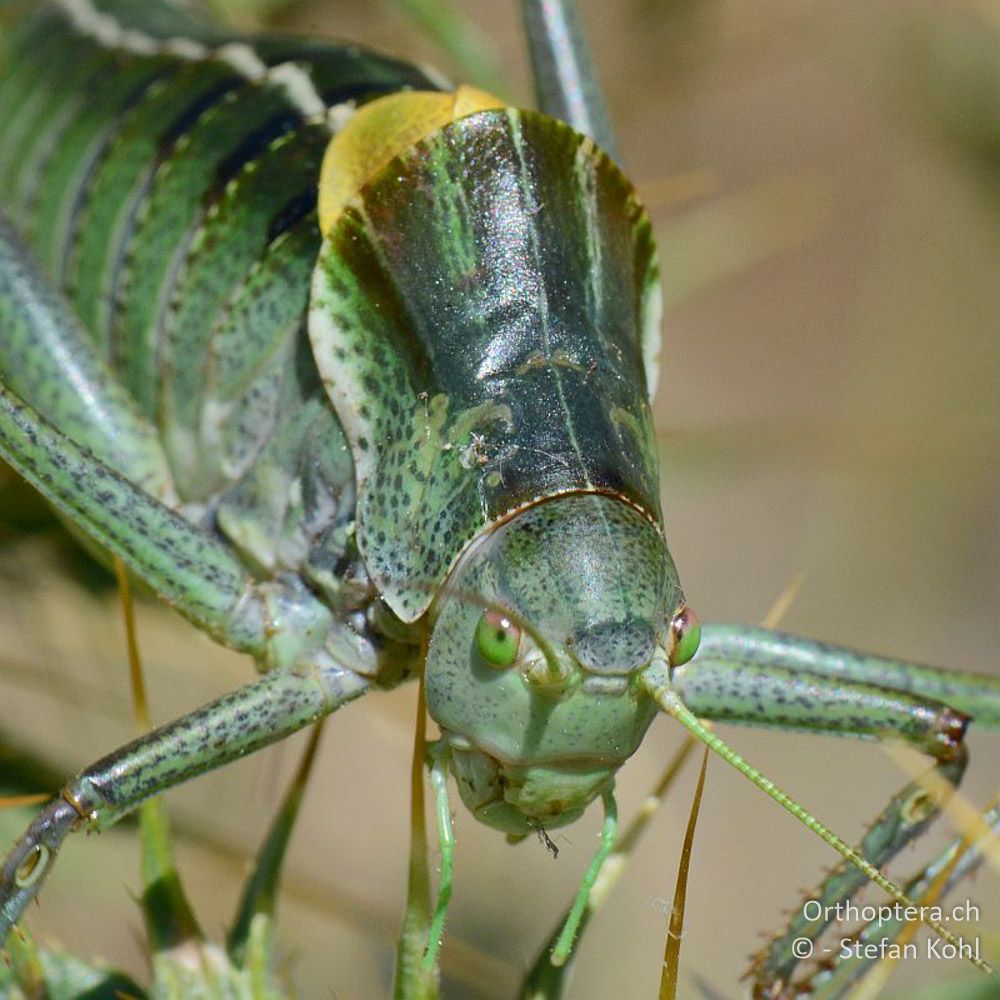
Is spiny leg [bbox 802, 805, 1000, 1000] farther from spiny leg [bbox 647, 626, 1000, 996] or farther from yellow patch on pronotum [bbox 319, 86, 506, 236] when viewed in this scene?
yellow patch on pronotum [bbox 319, 86, 506, 236]

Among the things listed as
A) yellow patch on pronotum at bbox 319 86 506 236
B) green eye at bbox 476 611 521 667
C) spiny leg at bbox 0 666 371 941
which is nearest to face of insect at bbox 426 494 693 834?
green eye at bbox 476 611 521 667

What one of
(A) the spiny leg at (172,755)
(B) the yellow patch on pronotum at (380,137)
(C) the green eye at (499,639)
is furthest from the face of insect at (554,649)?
(B) the yellow patch on pronotum at (380,137)

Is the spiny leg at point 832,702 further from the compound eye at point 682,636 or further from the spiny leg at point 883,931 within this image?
the compound eye at point 682,636

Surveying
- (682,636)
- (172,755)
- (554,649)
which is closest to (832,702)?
(682,636)

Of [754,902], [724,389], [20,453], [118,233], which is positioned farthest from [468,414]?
[724,389]

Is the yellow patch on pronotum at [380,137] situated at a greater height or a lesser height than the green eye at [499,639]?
greater

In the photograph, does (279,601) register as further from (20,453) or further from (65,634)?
(65,634)
